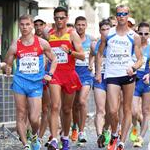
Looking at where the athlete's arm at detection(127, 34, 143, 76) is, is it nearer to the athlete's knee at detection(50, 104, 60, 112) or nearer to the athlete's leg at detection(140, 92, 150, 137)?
the athlete's knee at detection(50, 104, 60, 112)

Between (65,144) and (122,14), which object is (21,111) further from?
(122,14)

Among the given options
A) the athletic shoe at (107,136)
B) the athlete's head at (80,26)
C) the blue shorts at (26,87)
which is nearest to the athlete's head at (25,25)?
the blue shorts at (26,87)

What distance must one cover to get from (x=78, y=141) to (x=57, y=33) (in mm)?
2563

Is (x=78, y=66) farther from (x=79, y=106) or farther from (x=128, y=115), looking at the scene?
(x=128, y=115)

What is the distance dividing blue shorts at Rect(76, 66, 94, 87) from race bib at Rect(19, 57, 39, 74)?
2.95 metres

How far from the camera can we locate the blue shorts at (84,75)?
600 inches

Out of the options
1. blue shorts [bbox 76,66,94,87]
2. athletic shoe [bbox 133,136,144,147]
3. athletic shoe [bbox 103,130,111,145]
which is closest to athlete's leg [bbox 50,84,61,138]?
athletic shoe [bbox 103,130,111,145]

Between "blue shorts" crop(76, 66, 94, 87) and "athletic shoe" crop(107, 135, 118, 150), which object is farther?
"blue shorts" crop(76, 66, 94, 87)

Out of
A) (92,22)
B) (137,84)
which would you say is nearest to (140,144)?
(137,84)

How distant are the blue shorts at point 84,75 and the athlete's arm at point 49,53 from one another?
8.78 ft

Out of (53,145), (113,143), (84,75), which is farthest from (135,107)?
(53,145)

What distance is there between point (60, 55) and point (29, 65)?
891 millimetres

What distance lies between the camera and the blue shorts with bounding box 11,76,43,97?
12258mm

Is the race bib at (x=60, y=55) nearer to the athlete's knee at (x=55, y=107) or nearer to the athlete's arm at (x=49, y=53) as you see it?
the athlete's arm at (x=49, y=53)
